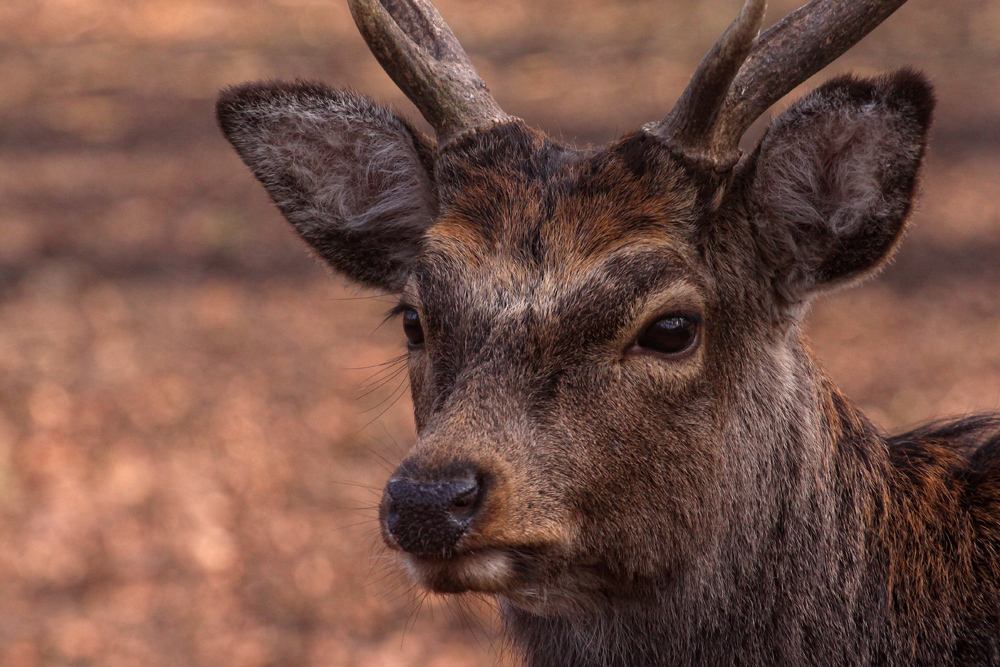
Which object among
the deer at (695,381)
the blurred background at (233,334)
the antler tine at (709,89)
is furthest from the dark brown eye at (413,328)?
the antler tine at (709,89)

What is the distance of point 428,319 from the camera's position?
406 centimetres

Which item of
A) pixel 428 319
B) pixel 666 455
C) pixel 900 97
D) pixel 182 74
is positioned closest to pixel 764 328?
pixel 666 455

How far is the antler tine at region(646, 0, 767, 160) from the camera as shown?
3605 millimetres

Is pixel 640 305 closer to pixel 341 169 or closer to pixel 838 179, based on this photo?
pixel 838 179

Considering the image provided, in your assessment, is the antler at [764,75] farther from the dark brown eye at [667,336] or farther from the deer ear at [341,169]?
the deer ear at [341,169]

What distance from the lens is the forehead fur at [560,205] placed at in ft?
13.0

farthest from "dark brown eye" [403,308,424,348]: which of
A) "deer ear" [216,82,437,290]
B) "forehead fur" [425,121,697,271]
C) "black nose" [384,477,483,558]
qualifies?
"black nose" [384,477,483,558]

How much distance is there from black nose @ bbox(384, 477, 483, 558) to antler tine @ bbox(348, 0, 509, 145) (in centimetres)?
167

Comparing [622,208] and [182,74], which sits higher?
[182,74]

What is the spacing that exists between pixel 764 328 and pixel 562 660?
1541mm

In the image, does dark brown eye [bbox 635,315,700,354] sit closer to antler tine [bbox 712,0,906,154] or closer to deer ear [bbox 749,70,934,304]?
deer ear [bbox 749,70,934,304]

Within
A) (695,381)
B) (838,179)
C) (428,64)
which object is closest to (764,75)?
(838,179)

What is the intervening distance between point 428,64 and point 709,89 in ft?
3.81

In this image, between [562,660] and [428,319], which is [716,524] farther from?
[428,319]
